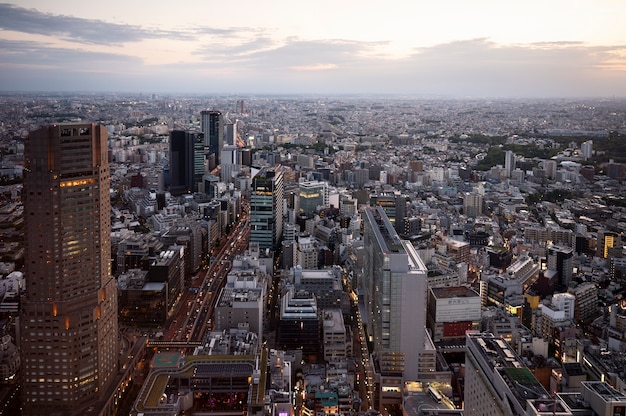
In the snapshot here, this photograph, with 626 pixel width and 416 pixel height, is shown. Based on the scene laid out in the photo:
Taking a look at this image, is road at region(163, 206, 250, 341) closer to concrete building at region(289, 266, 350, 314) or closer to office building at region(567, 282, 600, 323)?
concrete building at region(289, 266, 350, 314)

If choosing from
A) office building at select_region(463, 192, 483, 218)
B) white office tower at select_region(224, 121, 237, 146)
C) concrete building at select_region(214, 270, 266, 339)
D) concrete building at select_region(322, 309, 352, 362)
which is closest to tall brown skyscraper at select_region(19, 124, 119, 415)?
concrete building at select_region(214, 270, 266, 339)

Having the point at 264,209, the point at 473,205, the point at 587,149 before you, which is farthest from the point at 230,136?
the point at 587,149

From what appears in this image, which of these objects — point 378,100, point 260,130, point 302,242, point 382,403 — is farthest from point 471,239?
point 378,100

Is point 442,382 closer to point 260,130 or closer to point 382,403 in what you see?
point 382,403

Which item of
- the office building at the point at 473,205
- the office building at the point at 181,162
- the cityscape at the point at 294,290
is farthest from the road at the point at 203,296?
the office building at the point at 473,205

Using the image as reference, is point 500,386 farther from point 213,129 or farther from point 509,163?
point 213,129

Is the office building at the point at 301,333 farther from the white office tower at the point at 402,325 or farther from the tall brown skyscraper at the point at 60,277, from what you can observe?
the tall brown skyscraper at the point at 60,277
